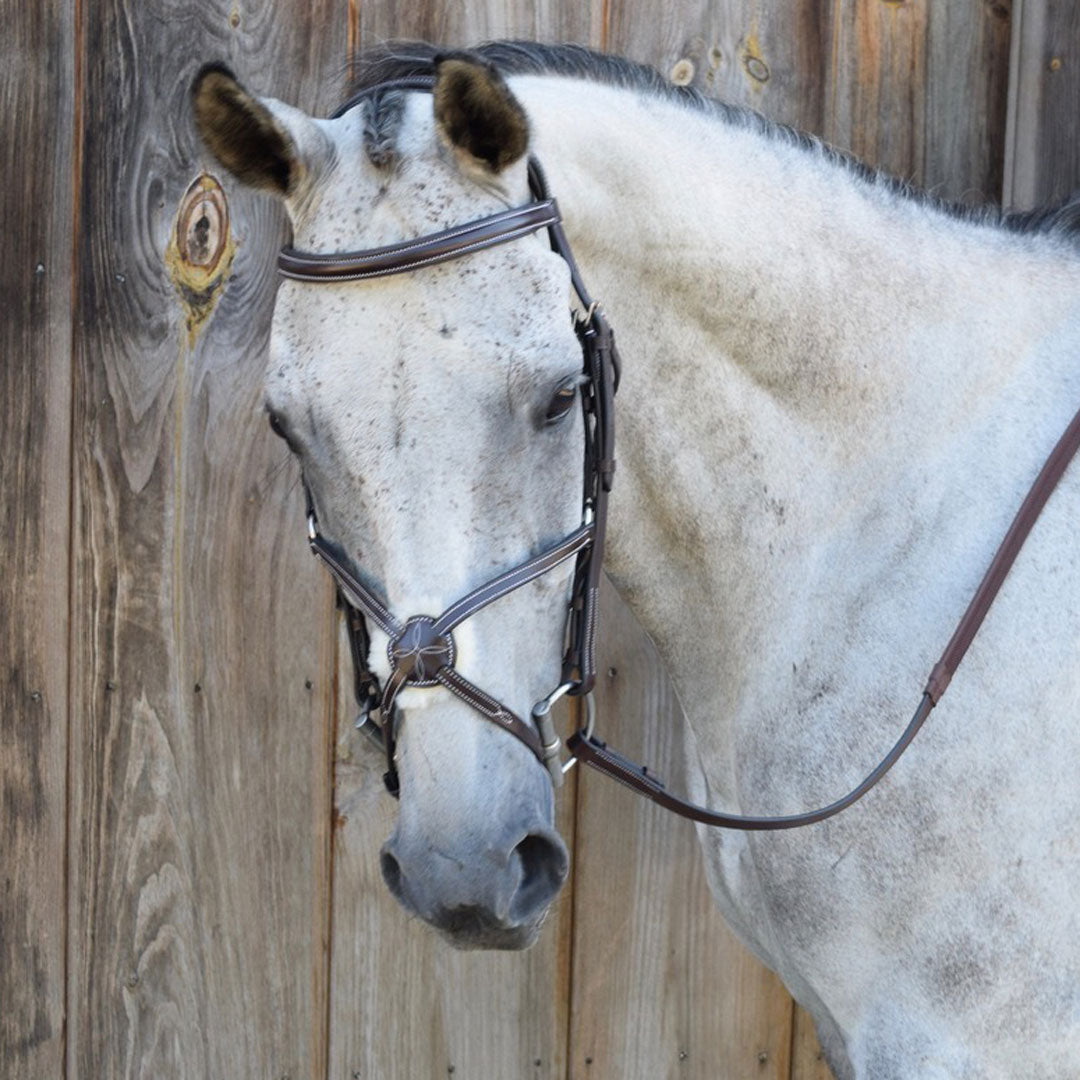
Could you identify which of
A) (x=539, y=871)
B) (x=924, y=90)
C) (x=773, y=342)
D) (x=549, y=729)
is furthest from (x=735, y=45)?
(x=539, y=871)

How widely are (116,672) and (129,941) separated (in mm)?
493

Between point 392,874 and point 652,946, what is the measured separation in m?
1.03

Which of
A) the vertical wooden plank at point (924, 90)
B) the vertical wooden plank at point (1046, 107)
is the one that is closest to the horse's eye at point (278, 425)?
the vertical wooden plank at point (924, 90)

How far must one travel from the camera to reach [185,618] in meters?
2.02

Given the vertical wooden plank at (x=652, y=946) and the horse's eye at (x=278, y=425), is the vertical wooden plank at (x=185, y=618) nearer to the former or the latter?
the vertical wooden plank at (x=652, y=946)

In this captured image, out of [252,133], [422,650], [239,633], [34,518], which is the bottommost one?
[239,633]

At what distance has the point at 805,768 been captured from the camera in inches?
55.5

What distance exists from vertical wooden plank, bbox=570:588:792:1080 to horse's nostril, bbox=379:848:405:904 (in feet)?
2.87

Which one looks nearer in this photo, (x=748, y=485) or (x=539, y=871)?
(x=539, y=871)

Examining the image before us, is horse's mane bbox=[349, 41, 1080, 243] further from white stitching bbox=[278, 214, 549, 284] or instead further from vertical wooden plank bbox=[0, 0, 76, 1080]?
vertical wooden plank bbox=[0, 0, 76, 1080]

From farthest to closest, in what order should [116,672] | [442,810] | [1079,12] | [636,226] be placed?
[116,672], [1079,12], [636,226], [442,810]

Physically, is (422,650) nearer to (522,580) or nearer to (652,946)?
(522,580)

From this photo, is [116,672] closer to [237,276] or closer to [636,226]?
[237,276]

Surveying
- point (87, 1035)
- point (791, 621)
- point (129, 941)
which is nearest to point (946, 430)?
point (791, 621)
